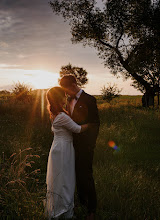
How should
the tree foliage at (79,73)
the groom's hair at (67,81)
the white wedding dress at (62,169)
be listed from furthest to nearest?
the tree foliage at (79,73), the groom's hair at (67,81), the white wedding dress at (62,169)

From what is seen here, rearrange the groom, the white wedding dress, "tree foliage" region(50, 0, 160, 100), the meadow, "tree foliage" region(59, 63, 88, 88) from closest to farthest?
the meadow, the white wedding dress, the groom, "tree foliage" region(50, 0, 160, 100), "tree foliage" region(59, 63, 88, 88)

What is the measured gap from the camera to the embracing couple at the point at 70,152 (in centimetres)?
358

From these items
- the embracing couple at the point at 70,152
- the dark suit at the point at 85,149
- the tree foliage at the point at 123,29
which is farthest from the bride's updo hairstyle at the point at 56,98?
the tree foliage at the point at 123,29

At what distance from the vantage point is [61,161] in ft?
11.9

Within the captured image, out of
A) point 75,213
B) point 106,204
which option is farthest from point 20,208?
point 106,204

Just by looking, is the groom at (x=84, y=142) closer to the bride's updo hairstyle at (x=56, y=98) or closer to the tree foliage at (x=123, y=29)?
the bride's updo hairstyle at (x=56, y=98)

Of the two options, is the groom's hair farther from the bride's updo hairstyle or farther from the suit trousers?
the suit trousers

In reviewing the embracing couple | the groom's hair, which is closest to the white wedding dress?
the embracing couple

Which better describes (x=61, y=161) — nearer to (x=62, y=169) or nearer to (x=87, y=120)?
(x=62, y=169)

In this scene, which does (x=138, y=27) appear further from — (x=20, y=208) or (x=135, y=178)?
(x=20, y=208)

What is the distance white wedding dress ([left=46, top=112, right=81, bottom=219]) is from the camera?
11.7ft

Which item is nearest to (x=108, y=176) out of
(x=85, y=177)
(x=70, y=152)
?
(x=85, y=177)

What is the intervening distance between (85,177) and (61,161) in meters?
0.52

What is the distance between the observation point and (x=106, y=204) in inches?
161
